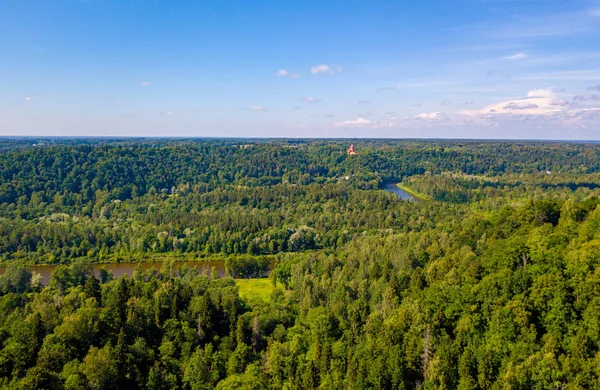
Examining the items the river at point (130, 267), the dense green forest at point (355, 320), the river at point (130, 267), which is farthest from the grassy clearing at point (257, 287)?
the river at point (130, 267)

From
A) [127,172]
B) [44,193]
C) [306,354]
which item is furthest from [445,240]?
[127,172]

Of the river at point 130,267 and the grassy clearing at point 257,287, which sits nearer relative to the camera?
the grassy clearing at point 257,287

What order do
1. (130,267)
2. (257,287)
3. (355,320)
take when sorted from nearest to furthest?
(355,320) → (257,287) → (130,267)

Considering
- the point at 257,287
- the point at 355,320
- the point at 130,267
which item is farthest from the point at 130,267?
the point at 355,320

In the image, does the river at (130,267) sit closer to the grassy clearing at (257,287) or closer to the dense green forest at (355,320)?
the grassy clearing at (257,287)

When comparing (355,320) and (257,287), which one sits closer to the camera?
(355,320)

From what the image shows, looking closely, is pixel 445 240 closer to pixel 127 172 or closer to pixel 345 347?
pixel 345 347

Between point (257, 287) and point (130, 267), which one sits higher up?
point (257, 287)

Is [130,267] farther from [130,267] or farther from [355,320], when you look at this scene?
[355,320]

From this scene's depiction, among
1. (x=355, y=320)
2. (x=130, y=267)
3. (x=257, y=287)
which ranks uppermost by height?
(x=355, y=320)

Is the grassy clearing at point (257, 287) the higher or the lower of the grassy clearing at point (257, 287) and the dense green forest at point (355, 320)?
the lower
